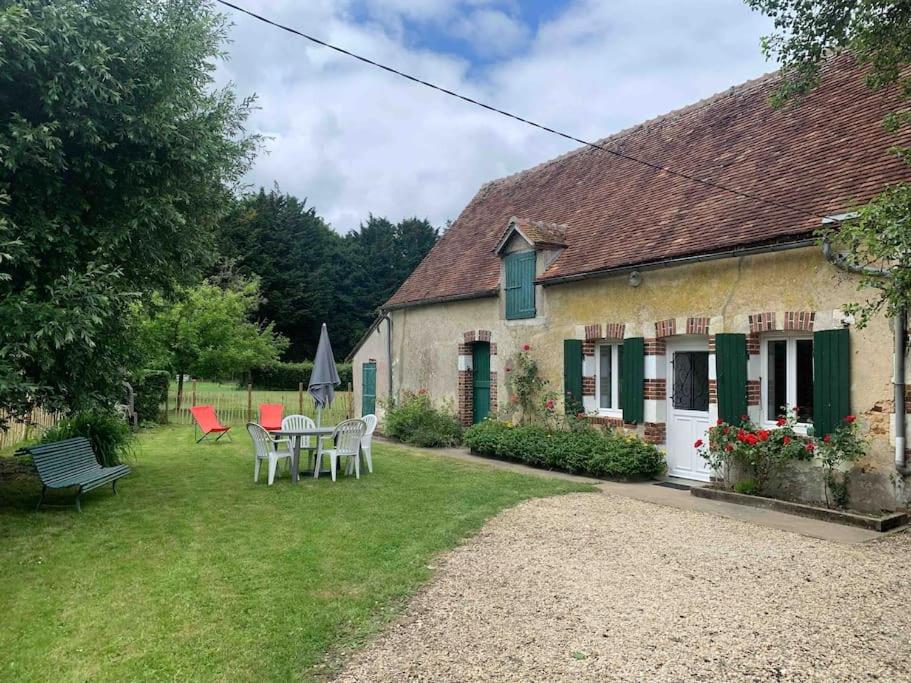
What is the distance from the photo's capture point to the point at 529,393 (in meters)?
11.7

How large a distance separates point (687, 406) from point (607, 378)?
5.29ft

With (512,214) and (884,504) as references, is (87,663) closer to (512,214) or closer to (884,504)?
(884,504)

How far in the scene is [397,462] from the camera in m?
10.9

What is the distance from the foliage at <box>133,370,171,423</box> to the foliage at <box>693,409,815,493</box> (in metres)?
13.9

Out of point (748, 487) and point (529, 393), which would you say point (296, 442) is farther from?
point (748, 487)

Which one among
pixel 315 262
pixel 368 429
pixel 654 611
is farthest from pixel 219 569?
pixel 315 262

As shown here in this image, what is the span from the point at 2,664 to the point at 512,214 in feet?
43.0

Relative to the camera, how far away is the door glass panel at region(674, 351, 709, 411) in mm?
9109

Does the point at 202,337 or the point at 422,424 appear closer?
the point at 422,424

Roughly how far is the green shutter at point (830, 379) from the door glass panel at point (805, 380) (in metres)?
0.35

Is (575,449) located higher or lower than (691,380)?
lower

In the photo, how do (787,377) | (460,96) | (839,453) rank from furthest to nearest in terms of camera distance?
(787,377), (839,453), (460,96)

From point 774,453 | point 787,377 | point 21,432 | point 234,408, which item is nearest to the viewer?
point 774,453

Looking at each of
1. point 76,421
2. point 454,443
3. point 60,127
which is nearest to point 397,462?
point 454,443
